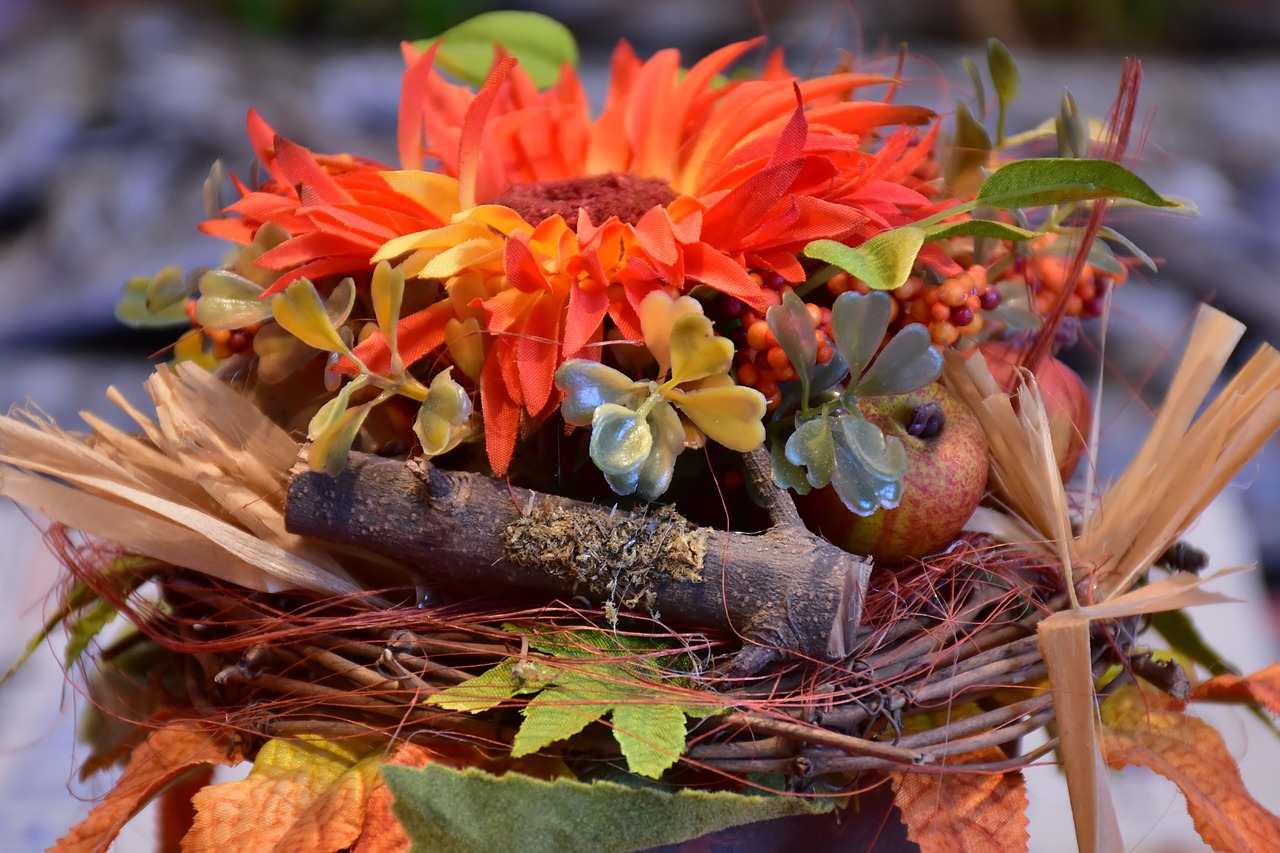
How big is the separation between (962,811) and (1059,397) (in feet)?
0.69

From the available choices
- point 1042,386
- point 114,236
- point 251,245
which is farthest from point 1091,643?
point 114,236

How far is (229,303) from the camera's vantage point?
48cm

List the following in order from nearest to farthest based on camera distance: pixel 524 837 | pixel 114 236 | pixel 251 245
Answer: pixel 524 837 → pixel 251 245 → pixel 114 236

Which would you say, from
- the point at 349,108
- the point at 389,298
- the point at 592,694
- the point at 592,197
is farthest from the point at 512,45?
the point at 349,108

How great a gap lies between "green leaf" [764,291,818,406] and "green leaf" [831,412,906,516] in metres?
0.03

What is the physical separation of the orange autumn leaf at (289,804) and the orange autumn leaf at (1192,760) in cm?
31

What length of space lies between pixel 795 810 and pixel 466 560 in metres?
0.16

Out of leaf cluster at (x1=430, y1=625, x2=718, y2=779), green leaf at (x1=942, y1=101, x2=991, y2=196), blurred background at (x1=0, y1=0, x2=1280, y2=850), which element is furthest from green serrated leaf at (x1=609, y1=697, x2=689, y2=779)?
blurred background at (x1=0, y1=0, x2=1280, y2=850)

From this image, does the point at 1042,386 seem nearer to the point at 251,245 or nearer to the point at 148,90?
the point at 251,245

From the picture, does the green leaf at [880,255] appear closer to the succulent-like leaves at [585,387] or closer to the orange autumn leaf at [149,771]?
the succulent-like leaves at [585,387]

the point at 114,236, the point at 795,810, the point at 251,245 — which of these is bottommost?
the point at 114,236

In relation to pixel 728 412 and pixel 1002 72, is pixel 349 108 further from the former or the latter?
pixel 728 412

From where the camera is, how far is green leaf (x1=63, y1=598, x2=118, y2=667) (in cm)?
55

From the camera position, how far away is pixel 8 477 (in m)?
0.48
